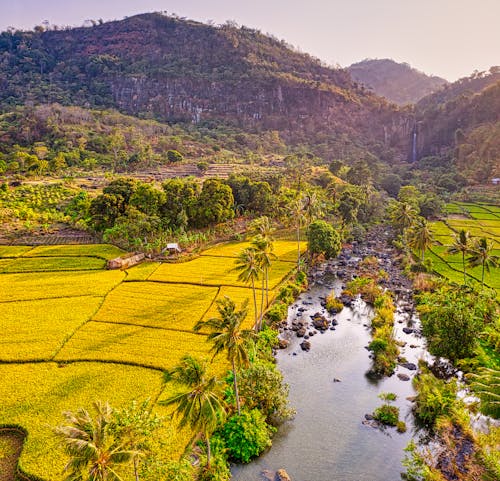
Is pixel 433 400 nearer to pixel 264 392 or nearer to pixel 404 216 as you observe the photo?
pixel 264 392

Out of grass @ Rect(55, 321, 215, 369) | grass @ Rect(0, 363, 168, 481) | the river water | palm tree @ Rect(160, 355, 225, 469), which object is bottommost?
the river water

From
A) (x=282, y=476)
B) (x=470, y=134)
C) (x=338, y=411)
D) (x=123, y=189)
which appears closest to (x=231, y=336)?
(x=282, y=476)

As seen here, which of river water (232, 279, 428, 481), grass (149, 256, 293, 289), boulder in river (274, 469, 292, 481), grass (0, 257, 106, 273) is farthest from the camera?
grass (0, 257, 106, 273)

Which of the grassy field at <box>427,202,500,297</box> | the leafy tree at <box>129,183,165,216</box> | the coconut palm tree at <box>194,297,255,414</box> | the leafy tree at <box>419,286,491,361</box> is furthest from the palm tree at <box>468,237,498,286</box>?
the leafy tree at <box>129,183,165,216</box>

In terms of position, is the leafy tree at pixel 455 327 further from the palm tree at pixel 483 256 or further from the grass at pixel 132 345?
the grass at pixel 132 345

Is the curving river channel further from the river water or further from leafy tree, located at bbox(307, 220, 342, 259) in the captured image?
leafy tree, located at bbox(307, 220, 342, 259)

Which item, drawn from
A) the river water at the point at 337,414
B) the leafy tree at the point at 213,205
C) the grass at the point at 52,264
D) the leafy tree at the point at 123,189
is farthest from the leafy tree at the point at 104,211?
the river water at the point at 337,414

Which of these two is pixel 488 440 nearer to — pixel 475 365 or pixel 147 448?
pixel 475 365
